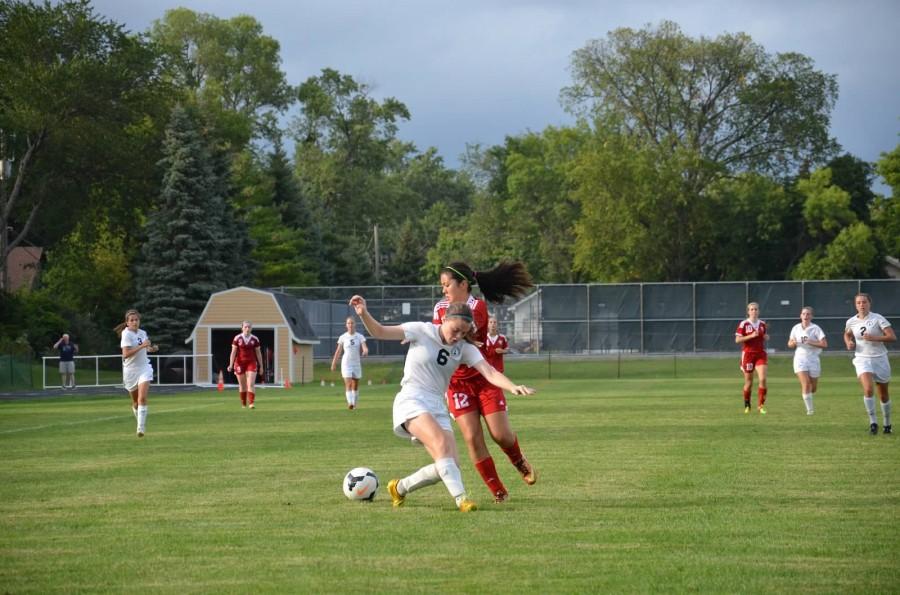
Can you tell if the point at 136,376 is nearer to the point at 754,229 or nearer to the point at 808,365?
the point at 808,365

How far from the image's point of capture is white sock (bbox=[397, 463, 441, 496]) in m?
11.1

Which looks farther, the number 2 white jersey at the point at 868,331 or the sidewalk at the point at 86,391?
the sidewalk at the point at 86,391

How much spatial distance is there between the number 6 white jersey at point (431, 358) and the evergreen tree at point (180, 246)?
51.3 m

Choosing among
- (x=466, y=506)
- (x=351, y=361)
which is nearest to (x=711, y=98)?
(x=351, y=361)

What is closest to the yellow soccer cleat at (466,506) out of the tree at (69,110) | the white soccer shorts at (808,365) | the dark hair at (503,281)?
the dark hair at (503,281)

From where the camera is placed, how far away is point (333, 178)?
93500 millimetres

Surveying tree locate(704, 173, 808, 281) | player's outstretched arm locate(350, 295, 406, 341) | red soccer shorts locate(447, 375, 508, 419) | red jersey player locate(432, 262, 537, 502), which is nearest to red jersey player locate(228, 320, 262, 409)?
red jersey player locate(432, 262, 537, 502)

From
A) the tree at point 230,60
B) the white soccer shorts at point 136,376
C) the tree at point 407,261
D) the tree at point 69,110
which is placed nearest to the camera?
the white soccer shorts at point 136,376

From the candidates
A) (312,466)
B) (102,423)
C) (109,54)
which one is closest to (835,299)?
(109,54)

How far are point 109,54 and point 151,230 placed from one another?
8.94m

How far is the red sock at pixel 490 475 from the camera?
11.6m

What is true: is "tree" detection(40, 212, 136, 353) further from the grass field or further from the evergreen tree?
the grass field

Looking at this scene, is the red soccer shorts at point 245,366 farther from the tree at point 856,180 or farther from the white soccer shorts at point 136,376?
the tree at point 856,180

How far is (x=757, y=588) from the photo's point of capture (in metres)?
7.41
